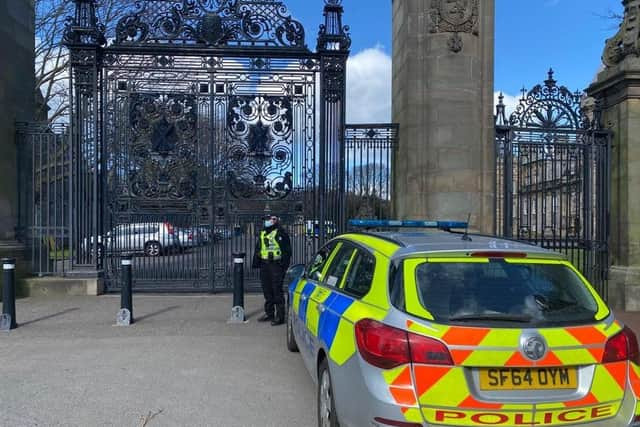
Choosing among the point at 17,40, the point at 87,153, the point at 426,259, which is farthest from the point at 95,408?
the point at 17,40

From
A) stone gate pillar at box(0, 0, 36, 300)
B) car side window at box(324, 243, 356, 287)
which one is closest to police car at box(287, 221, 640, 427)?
car side window at box(324, 243, 356, 287)

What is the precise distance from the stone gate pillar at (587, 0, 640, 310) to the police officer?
633 centimetres

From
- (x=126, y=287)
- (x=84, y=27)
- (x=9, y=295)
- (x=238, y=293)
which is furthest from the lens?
(x=84, y=27)

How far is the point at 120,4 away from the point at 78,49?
14.5 metres

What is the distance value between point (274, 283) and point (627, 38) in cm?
798

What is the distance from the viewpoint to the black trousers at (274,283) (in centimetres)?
785

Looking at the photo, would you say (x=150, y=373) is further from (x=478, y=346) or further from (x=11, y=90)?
(x=11, y=90)

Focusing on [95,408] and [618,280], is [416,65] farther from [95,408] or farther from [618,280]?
[95,408]

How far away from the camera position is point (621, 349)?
303 cm

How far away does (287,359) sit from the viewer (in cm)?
612

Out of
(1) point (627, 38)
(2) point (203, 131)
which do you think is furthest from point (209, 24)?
(1) point (627, 38)

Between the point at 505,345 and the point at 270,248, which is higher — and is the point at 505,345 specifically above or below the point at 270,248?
below

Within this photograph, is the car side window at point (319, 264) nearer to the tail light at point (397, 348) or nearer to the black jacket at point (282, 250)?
the tail light at point (397, 348)

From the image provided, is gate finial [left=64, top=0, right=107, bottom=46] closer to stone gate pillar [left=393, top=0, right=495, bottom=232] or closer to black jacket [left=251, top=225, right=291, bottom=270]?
black jacket [left=251, top=225, right=291, bottom=270]
